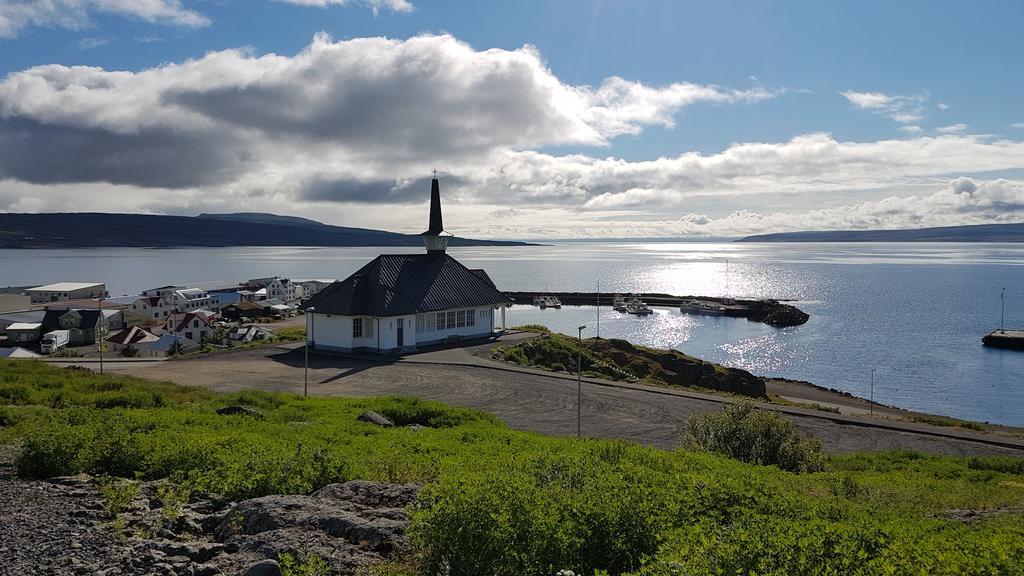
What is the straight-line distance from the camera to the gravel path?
71.2ft

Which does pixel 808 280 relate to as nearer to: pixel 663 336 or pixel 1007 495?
pixel 663 336

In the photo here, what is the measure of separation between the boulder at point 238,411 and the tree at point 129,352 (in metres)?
34.5

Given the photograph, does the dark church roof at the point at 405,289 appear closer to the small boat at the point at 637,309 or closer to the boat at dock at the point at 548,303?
the small boat at the point at 637,309

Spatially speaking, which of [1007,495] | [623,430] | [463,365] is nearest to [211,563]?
[1007,495]

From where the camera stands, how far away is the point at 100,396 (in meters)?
18.7

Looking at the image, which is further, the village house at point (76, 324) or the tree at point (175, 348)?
the village house at point (76, 324)

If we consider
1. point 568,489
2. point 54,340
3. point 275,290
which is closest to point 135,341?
point 54,340

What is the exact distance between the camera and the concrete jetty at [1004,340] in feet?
218

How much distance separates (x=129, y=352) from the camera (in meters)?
46.8

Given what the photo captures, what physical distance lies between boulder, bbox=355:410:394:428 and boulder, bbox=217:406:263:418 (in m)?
2.69

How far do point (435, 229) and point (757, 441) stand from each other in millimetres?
30244

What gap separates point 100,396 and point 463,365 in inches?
652

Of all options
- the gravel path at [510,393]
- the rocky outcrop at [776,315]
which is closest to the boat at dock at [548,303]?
the rocky outcrop at [776,315]

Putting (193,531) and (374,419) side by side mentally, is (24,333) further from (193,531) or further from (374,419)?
(193,531)
